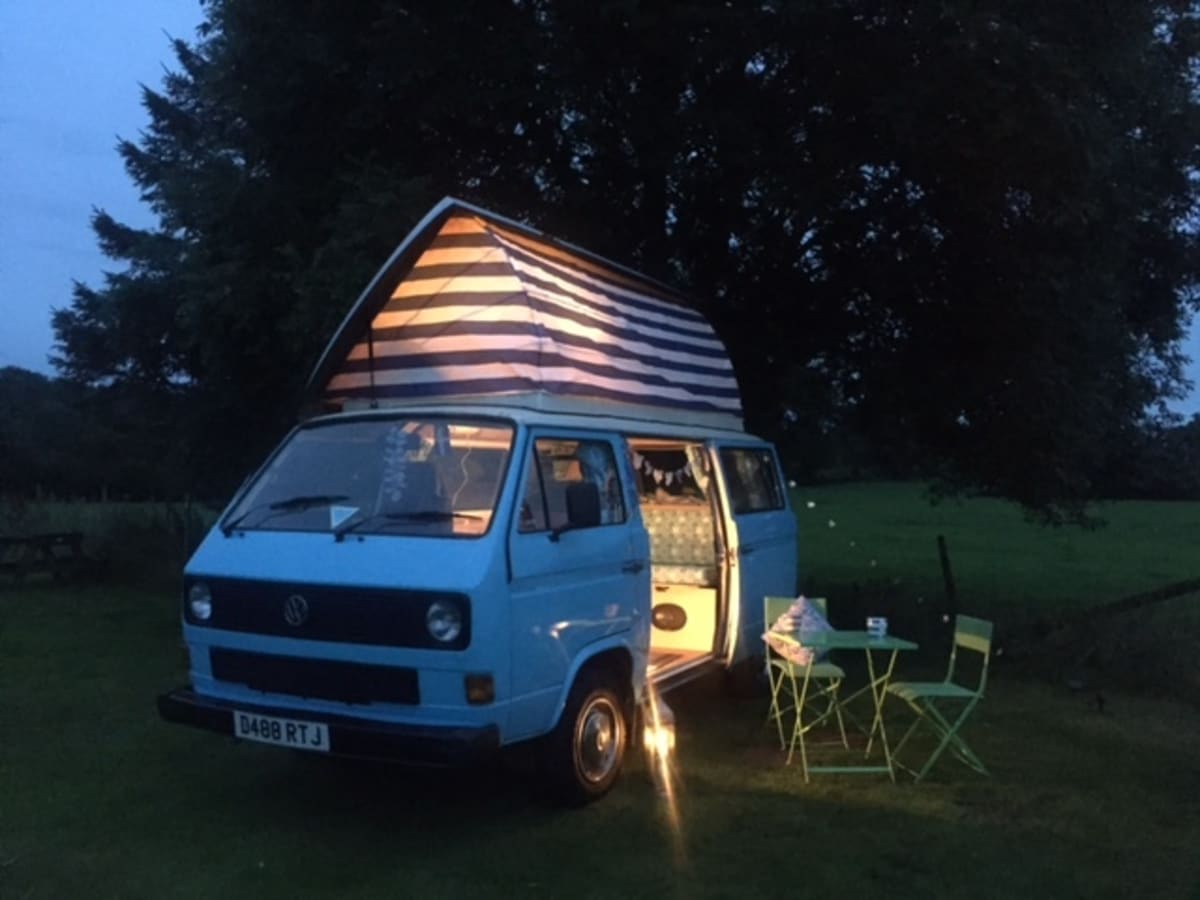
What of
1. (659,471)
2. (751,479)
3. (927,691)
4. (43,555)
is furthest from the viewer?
(43,555)

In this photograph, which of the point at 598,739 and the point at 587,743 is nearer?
the point at 587,743

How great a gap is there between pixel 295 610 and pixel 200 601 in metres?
0.72

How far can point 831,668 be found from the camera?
784cm

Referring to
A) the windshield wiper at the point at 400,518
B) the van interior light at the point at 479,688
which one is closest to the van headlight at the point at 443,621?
the van interior light at the point at 479,688

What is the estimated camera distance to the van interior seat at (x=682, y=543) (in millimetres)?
8875

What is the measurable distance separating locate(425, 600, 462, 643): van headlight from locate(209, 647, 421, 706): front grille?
0.77ft

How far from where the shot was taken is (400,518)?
6355mm

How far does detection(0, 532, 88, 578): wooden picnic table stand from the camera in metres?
17.5

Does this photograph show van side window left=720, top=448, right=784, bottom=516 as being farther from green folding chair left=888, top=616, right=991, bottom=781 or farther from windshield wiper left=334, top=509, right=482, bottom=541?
windshield wiper left=334, top=509, right=482, bottom=541

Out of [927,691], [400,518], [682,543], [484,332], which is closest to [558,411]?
[484,332]

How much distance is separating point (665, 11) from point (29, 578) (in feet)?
42.6

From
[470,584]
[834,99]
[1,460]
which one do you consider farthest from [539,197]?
[1,460]

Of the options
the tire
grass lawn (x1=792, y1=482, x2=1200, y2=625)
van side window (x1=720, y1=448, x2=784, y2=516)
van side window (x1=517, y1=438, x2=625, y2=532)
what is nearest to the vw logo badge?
van side window (x1=517, y1=438, x2=625, y2=532)

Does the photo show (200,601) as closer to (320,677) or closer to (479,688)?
(320,677)
